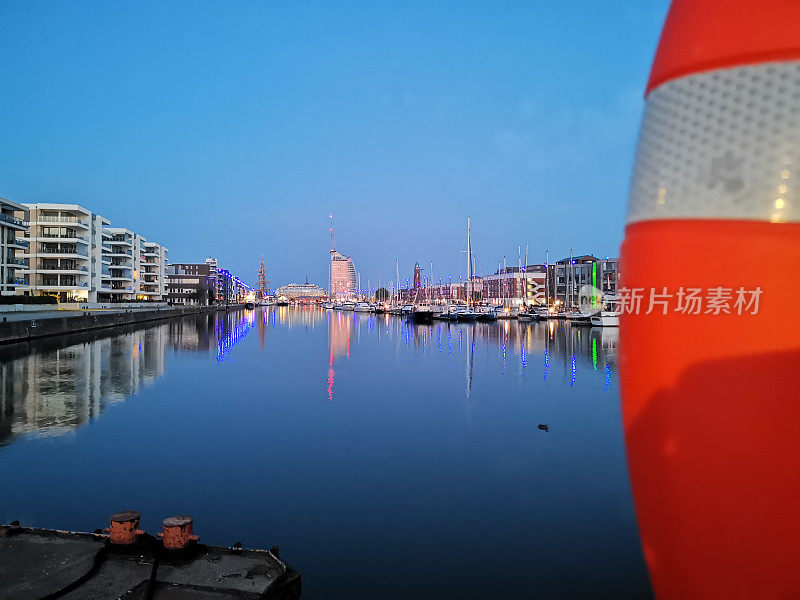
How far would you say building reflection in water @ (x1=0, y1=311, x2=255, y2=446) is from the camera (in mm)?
→ 14477

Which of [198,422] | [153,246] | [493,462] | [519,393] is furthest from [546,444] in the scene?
[153,246]

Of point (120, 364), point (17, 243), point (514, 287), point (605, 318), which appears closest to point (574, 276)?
point (514, 287)

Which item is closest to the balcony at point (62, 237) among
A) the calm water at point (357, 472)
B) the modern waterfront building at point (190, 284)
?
the calm water at point (357, 472)

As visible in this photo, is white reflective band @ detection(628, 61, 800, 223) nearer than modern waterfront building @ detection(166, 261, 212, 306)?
Yes

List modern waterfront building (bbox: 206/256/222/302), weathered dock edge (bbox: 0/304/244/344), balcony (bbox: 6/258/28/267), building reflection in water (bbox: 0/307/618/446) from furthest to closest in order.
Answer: modern waterfront building (bbox: 206/256/222/302)
balcony (bbox: 6/258/28/267)
weathered dock edge (bbox: 0/304/244/344)
building reflection in water (bbox: 0/307/618/446)

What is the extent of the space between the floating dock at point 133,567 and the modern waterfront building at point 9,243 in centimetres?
6206

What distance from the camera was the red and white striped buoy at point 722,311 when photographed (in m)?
1.71

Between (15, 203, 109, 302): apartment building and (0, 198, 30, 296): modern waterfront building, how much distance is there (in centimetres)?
665

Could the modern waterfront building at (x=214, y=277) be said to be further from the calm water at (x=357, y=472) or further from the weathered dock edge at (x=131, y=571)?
the weathered dock edge at (x=131, y=571)

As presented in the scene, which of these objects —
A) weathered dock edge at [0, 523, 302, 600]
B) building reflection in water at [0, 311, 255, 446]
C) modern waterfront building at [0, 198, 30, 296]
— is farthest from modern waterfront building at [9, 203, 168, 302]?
weathered dock edge at [0, 523, 302, 600]

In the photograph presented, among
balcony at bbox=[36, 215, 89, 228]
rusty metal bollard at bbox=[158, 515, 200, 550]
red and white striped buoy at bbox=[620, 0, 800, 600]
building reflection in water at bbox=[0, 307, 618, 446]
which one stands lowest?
building reflection in water at bbox=[0, 307, 618, 446]

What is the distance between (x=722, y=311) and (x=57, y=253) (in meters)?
83.8

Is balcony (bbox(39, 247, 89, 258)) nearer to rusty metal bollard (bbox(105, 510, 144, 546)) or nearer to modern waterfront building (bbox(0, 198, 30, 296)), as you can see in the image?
modern waterfront building (bbox(0, 198, 30, 296))

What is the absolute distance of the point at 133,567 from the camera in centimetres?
524
